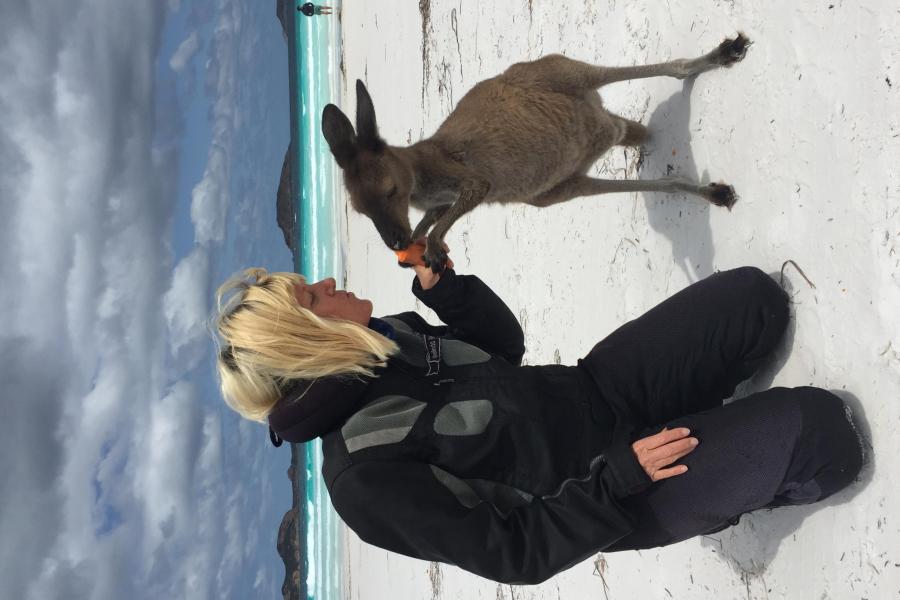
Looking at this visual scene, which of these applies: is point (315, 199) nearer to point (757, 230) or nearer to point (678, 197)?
point (678, 197)

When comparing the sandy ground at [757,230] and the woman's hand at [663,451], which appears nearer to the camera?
the woman's hand at [663,451]

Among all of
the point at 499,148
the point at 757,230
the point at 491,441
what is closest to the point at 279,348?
the point at 491,441

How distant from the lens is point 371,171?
116 inches

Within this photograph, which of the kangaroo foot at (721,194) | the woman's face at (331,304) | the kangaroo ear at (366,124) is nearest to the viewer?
the woman's face at (331,304)

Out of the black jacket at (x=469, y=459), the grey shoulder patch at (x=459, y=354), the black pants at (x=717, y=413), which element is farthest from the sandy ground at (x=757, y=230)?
the grey shoulder patch at (x=459, y=354)

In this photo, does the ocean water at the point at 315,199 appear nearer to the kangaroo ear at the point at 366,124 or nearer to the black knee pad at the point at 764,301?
the kangaroo ear at the point at 366,124

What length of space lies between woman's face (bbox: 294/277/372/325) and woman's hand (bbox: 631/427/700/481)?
3.00 ft

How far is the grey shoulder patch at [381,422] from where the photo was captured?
5.92 ft

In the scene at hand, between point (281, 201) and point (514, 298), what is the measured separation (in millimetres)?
5931

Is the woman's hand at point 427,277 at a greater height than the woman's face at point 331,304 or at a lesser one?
greater

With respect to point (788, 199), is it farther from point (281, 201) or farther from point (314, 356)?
point (281, 201)

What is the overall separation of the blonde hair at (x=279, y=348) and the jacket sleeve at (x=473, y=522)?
0.32 metres

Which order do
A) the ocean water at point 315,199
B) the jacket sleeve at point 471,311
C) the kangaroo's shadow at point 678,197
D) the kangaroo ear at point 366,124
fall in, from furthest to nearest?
the ocean water at point 315,199, the kangaroo's shadow at point 678,197, the kangaroo ear at point 366,124, the jacket sleeve at point 471,311

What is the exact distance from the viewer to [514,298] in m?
5.32
